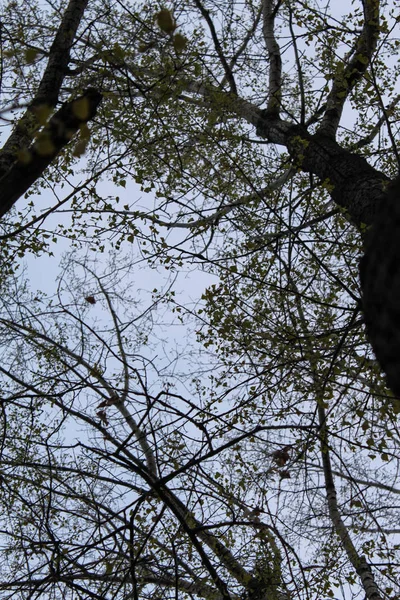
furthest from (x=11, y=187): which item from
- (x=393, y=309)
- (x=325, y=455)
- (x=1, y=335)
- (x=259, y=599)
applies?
(x=325, y=455)

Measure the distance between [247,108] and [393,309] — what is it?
18.7 ft

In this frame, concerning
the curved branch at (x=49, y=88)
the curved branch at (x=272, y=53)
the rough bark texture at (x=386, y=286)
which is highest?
the curved branch at (x=272, y=53)

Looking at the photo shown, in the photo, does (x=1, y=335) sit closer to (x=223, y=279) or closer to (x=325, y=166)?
(x=223, y=279)

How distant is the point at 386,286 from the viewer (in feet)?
3.39

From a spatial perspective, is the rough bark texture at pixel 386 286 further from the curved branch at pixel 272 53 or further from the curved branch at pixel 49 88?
the curved branch at pixel 272 53

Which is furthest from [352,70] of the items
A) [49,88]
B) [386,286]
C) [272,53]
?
[386,286]

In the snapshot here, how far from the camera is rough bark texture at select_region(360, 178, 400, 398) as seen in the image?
1.02 metres

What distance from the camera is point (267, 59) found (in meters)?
6.28

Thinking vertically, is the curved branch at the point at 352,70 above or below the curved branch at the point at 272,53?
below

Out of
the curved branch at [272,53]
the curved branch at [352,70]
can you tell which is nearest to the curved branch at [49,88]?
the curved branch at [352,70]

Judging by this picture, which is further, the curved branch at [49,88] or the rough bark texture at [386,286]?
the curved branch at [49,88]

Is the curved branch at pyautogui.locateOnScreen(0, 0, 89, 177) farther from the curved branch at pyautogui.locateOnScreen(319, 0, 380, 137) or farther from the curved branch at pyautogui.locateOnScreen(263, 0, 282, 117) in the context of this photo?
the curved branch at pyautogui.locateOnScreen(263, 0, 282, 117)

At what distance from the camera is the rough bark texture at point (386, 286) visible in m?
1.02

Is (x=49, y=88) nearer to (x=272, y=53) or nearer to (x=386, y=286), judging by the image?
(x=386, y=286)
